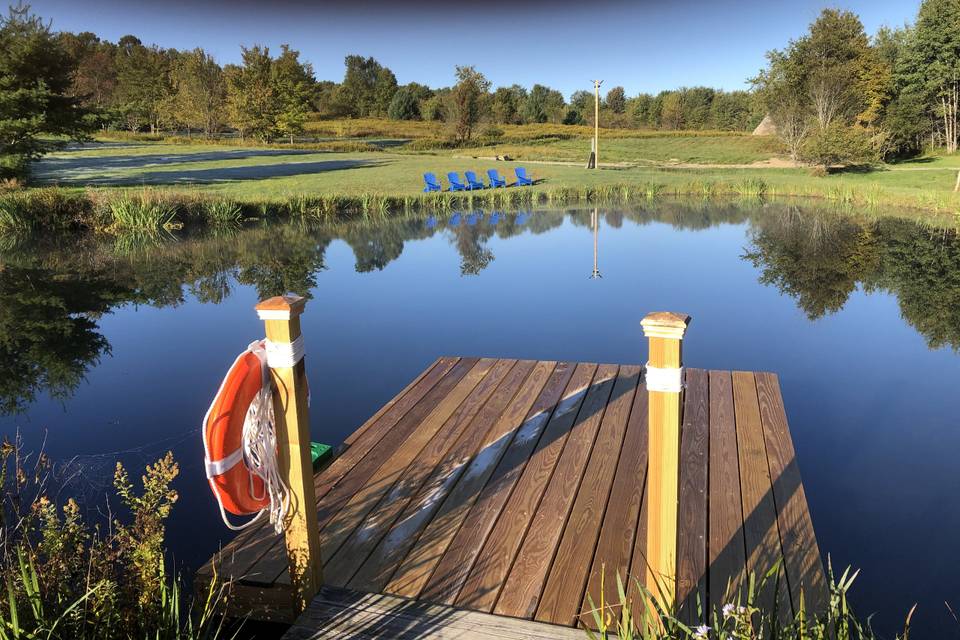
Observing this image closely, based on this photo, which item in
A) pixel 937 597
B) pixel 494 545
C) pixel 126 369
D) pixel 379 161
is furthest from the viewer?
pixel 379 161

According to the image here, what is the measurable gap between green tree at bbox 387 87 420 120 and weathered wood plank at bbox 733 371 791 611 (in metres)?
40.6

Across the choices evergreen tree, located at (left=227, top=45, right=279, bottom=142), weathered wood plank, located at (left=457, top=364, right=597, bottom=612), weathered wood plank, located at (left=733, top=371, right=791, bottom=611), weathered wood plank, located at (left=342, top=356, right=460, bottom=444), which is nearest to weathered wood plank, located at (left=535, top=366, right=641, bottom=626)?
weathered wood plank, located at (left=457, top=364, right=597, bottom=612)

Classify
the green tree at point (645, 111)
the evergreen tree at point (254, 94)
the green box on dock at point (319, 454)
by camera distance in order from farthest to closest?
the green tree at point (645, 111) < the evergreen tree at point (254, 94) < the green box on dock at point (319, 454)

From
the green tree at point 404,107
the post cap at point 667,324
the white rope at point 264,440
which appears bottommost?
the white rope at point 264,440

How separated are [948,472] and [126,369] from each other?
5.20 metres

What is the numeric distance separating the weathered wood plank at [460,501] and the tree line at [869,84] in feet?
65.1

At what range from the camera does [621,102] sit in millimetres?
44562

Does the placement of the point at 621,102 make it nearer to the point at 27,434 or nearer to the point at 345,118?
the point at 345,118

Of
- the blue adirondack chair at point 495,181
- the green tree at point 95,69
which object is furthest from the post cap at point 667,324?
the green tree at point 95,69

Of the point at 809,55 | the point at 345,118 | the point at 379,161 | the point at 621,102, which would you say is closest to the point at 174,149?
the point at 379,161

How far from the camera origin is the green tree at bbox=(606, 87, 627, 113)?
44469 millimetres

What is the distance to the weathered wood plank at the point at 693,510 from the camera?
6.28 feet

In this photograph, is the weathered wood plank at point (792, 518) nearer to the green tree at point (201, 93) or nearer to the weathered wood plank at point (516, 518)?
the weathered wood plank at point (516, 518)

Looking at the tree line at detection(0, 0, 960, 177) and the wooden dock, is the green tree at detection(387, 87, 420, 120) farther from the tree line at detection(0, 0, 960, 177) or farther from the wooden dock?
the wooden dock
